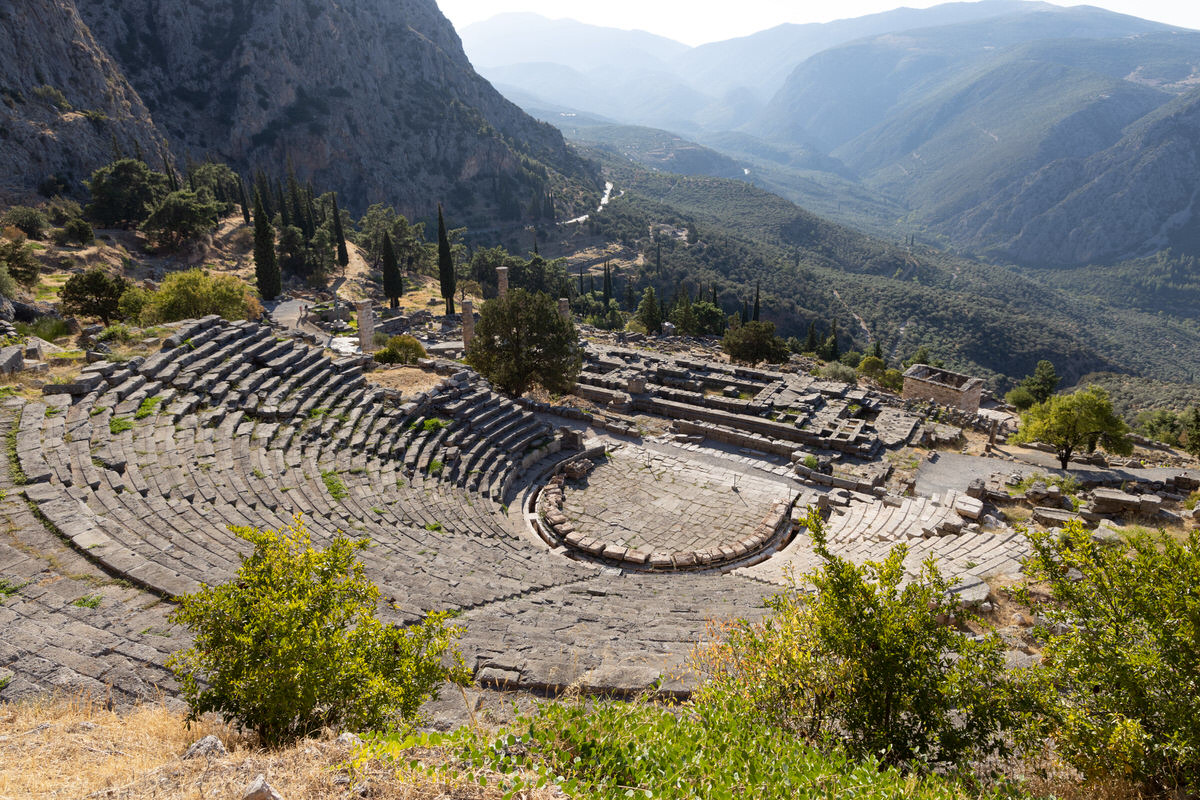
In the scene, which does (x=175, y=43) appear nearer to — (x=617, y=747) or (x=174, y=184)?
(x=174, y=184)

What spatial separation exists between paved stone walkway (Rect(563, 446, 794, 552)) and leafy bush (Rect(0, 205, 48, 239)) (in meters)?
46.5

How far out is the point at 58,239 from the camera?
41438 millimetres

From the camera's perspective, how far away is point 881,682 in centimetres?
668

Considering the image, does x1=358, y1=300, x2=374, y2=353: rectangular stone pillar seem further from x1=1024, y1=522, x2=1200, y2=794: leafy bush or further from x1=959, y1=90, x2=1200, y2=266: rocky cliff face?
x1=959, y1=90, x2=1200, y2=266: rocky cliff face

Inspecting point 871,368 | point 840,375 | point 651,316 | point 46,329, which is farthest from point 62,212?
point 871,368

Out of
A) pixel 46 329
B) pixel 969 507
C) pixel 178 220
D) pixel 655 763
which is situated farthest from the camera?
pixel 178 220

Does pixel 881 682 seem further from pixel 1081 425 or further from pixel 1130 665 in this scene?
pixel 1081 425

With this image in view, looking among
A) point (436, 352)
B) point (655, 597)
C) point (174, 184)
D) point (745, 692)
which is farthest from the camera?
point (174, 184)

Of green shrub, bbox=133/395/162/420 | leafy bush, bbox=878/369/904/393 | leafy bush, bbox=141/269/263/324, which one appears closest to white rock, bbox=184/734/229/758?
green shrub, bbox=133/395/162/420

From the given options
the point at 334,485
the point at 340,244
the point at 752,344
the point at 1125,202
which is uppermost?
the point at 1125,202

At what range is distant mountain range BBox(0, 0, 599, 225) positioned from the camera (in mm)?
59531

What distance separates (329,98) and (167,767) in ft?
418

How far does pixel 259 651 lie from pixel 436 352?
1241 inches

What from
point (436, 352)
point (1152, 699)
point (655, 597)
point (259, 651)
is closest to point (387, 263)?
point (436, 352)
